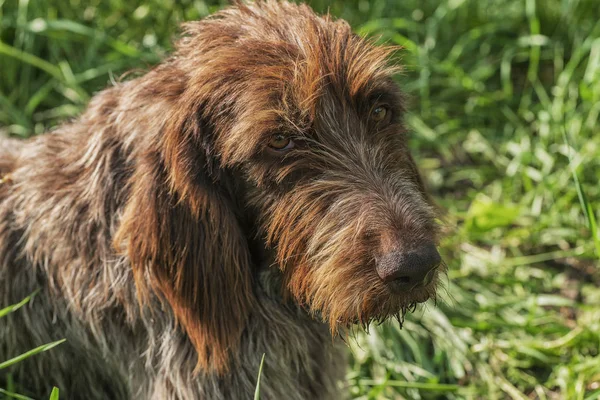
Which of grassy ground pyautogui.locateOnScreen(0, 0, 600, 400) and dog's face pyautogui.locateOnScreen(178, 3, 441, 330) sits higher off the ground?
dog's face pyautogui.locateOnScreen(178, 3, 441, 330)

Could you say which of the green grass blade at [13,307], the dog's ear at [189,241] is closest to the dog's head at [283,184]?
the dog's ear at [189,241]

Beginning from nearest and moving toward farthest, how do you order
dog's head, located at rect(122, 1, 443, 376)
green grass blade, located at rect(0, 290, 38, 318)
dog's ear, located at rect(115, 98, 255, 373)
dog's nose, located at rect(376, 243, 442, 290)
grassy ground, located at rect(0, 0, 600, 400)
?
dog's nose, located at rect(376, 243, 442, 290) → dog's head, located at rect(122, 1, 443, 376) → dog's ear, located at rect(115, 98, 255, 373) → green grass blade, located at rect(0, 290, 38, 318) → grassy ground, located at rect(0, 0, 600, 400)

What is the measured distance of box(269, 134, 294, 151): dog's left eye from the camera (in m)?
2.91

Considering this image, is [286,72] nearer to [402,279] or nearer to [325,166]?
[325,166]

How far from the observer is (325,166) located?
2949 mm

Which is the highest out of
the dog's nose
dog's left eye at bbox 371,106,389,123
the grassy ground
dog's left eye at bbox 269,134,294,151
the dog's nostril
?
dog's left eye at bbox 371,106,389,123

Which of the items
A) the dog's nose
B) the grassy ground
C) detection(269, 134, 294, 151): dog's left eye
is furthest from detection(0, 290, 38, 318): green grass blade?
the grassy ground

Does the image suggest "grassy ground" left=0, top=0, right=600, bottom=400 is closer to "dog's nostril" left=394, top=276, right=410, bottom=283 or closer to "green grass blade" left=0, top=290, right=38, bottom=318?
"dog's nostril" left=394, top=276, right=410, bottom=283

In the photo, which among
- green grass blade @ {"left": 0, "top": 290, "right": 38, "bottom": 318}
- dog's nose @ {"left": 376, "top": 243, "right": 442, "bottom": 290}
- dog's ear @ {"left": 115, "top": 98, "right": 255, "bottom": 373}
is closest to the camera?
dog's nose @ {"left": 376, "top": 243, "right": 442, "bottom": 290}

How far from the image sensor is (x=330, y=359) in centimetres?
353

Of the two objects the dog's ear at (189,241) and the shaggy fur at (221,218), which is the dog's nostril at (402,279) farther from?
the dog's ear at (189,241)

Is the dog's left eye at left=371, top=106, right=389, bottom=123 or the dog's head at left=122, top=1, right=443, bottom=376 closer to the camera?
the dog's head at left=122, top=1, right=443, bottom=376

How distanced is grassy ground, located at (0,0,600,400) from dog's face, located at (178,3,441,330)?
119 centimetres

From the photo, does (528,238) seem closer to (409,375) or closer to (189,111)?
(409,375)
